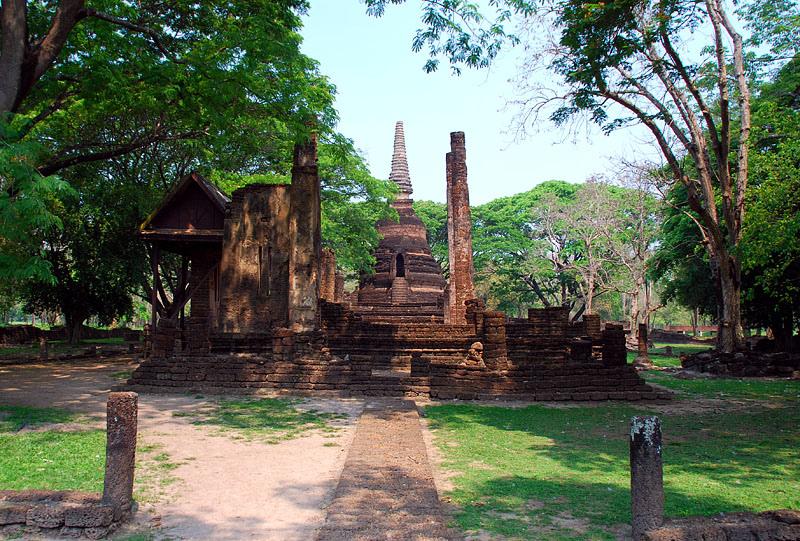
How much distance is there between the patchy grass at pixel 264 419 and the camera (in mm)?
8922

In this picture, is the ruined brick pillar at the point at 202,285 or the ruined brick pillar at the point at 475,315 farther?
the ruined brick pillar at the point at 202,285

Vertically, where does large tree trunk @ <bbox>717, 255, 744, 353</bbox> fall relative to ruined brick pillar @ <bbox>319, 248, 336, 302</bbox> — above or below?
below

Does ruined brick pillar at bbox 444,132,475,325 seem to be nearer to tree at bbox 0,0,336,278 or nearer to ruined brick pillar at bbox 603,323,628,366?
ruined brick pillar at bbox 603,323,628,366

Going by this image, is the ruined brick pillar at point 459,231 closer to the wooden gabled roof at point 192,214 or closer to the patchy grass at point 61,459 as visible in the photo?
the wooden gabled roof at point 192,214

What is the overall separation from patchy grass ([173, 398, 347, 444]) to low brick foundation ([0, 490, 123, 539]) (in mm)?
3577

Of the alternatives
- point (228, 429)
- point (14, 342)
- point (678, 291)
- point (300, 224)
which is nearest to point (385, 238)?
point (678, 291)

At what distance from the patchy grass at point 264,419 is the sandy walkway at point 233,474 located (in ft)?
0.84

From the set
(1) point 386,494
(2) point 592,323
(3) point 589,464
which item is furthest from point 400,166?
(1) point 386,494

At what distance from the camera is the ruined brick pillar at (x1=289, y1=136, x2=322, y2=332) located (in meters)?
15.9

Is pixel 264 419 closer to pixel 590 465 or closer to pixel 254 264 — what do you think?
pixel 590 465

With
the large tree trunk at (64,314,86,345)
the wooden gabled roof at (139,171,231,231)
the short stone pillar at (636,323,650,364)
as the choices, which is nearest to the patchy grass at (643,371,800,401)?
the short stone pillar at (636,323,650,364)

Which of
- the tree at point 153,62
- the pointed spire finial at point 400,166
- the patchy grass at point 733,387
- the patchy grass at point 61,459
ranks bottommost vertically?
the patchy grass at point 733,387

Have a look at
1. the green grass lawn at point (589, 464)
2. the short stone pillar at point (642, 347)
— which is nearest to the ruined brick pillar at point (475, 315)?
the green grass lawn at point (589, 464)

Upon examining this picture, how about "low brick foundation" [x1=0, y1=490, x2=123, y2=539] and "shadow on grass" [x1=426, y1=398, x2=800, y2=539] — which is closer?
"low brick foundation" [x1=0, y1=490, x2=123, y2=539]
